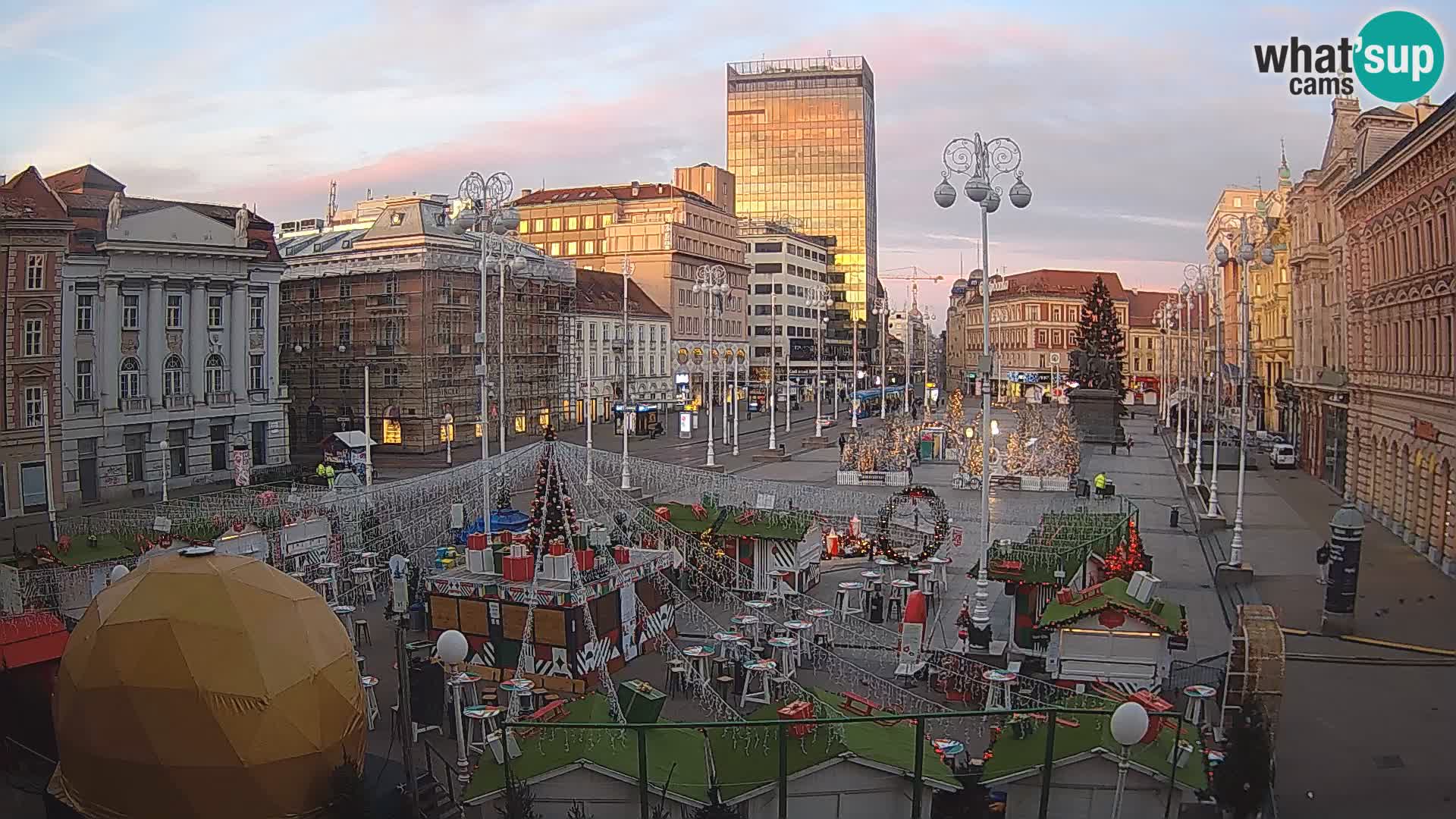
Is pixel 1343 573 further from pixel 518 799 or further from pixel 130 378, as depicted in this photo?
pixel 130 378

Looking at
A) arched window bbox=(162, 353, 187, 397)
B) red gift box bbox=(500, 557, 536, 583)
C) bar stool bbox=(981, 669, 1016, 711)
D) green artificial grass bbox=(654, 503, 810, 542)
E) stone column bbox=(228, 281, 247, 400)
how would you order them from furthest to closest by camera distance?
stone column bbox=(228, 281, 247, 400), arched window bbox=(162, 353, 187, 397), green artificial grass bbox=(654, 503, 810, 542), red gift box bbox=(500, 557, 536, 583), bar stool bbox=(981, 669, 1016, 711)

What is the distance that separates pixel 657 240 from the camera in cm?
9419

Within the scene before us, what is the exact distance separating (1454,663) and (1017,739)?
1224cm

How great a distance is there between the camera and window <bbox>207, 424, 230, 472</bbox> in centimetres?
4681

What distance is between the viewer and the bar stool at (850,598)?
2233 cm

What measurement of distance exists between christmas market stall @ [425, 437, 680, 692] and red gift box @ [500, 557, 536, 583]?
1cm

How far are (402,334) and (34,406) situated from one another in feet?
69.5

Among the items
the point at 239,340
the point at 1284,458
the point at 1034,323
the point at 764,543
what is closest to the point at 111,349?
the point at 239,340

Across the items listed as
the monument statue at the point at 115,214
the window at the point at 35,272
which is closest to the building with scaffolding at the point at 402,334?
the monument statue at the point at 115,214

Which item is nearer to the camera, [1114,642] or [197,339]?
[1114,642]

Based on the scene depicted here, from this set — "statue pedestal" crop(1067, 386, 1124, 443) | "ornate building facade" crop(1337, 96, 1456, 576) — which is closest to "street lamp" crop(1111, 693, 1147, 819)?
"ornate building facade" crop(1337, 96, 1456, 576)

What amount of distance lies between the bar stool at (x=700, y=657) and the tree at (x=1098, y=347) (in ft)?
197

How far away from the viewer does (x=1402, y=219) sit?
32.6 meters

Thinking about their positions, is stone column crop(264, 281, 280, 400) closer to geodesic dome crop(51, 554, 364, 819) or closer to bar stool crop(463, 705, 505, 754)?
bar stool crop(463, 705, 505, 754)
